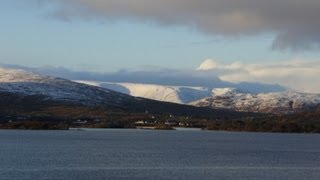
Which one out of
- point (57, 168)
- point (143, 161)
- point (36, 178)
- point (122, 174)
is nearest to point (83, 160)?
point (143, 161)

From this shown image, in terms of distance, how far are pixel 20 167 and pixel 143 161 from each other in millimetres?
18159

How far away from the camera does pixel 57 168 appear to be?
2862 inches

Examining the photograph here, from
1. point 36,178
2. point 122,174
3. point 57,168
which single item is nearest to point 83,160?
point 57,168

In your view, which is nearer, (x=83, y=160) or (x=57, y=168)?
(x=57, y=168)

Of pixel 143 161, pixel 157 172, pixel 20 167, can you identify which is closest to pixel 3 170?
pixel 20 167

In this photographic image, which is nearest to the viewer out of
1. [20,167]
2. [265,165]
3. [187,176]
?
[187,176]

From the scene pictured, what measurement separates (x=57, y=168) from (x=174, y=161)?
754 inches

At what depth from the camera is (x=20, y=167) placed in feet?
237

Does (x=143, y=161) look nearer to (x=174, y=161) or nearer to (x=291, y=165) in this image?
(x=174, y=161)

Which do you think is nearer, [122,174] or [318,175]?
[122,174]

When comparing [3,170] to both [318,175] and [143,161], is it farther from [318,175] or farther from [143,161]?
[318,175]

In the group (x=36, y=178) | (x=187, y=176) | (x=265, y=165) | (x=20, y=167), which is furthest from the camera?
(x=265, y=165)

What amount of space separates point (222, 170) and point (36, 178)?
2185 centimetres

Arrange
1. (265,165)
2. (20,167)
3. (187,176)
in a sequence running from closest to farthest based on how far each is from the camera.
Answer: (187,176)
(20,167)
(265,165)
